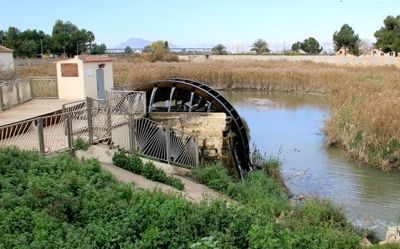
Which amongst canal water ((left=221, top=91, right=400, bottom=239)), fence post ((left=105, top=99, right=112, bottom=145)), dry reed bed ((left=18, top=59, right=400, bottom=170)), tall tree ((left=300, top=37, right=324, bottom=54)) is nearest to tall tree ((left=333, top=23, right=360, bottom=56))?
tall tree ((left=300, top=37, right=324, bottom=54))

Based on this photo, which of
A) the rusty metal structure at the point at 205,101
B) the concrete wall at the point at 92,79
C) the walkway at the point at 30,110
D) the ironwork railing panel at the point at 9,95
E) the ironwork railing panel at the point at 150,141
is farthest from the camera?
the concrete wall at the point at 92,79

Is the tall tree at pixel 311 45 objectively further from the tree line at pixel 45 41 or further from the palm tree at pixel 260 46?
the tree line at pixel 45 41

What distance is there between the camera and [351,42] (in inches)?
2682

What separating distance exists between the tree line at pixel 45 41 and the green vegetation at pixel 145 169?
60.1 m

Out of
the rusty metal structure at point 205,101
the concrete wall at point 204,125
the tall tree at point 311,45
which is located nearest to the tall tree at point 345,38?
the tall tree at point 311,45

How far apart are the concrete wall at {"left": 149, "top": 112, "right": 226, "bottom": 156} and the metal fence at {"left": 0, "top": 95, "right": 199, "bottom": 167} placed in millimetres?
676

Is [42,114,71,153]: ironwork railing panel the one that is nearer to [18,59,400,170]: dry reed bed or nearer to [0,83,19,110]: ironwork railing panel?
[0,83,19,110]: ironwork railing panel

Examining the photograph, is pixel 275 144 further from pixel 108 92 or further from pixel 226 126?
pixel 108 92

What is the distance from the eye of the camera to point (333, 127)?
17703mm

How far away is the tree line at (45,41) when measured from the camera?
207 ft

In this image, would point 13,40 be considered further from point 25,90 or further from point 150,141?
point 150,141

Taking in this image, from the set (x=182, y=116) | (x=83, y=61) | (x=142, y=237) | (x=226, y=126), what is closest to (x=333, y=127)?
(x=226, y=126)

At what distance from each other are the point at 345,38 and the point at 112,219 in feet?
229

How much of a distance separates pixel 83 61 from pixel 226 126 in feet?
20.7
